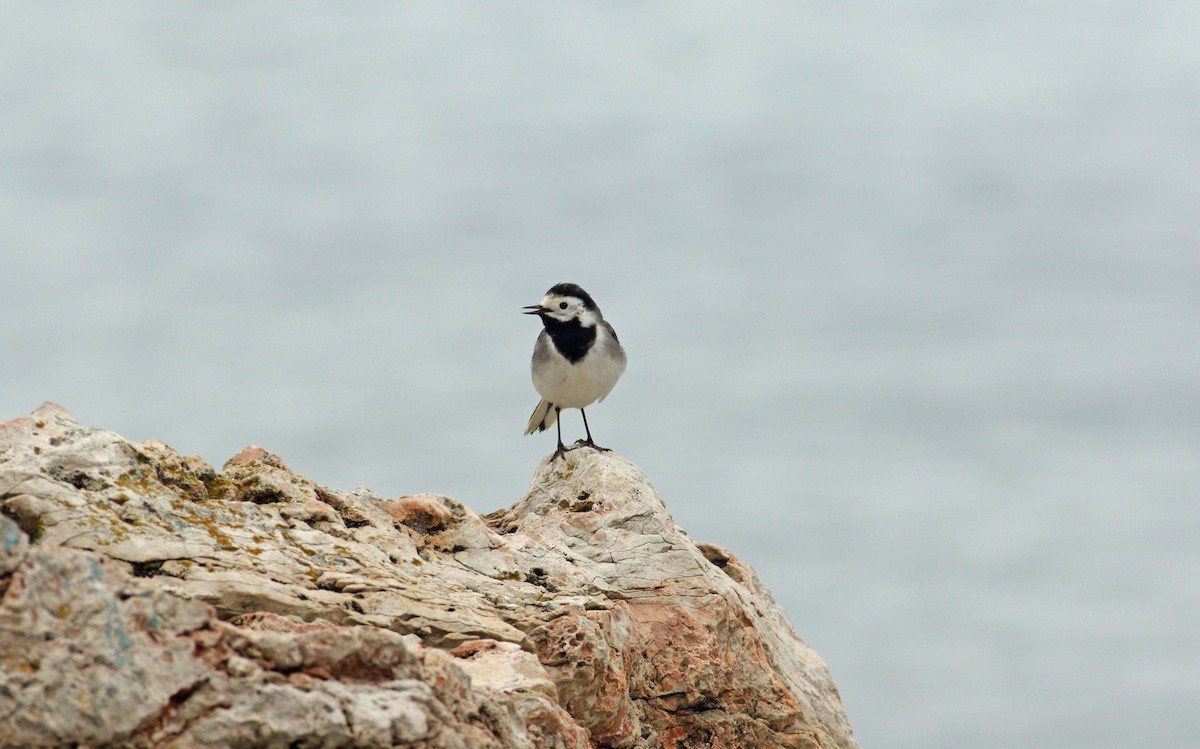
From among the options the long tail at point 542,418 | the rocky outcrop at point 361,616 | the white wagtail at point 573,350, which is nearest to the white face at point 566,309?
the white wagtail at point 573,350

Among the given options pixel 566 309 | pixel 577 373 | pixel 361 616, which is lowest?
pixel 361 616

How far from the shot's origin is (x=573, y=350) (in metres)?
16.8

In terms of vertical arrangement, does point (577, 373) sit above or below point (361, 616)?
above

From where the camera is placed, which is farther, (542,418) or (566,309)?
(542,418)

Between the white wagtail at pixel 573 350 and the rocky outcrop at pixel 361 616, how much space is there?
140 inches

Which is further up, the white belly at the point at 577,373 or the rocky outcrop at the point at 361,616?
the white belly at the point at 577,373

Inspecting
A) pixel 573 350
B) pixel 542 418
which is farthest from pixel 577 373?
pixel 542 418

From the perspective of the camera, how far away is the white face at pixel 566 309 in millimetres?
16703

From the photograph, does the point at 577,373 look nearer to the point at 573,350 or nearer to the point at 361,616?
the point at 573,350

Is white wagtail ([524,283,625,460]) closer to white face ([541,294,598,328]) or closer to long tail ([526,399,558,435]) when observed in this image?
white face ([541,294,598,328])

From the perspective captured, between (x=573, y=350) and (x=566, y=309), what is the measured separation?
1.82 feet

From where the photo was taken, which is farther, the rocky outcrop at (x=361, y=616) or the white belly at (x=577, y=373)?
the white belly at (x=577, y=373)

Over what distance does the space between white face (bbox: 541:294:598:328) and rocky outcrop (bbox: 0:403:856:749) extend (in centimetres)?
385

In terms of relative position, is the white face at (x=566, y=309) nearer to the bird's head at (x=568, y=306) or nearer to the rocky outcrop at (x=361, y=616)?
the bird's head at (x=568, y=306)
